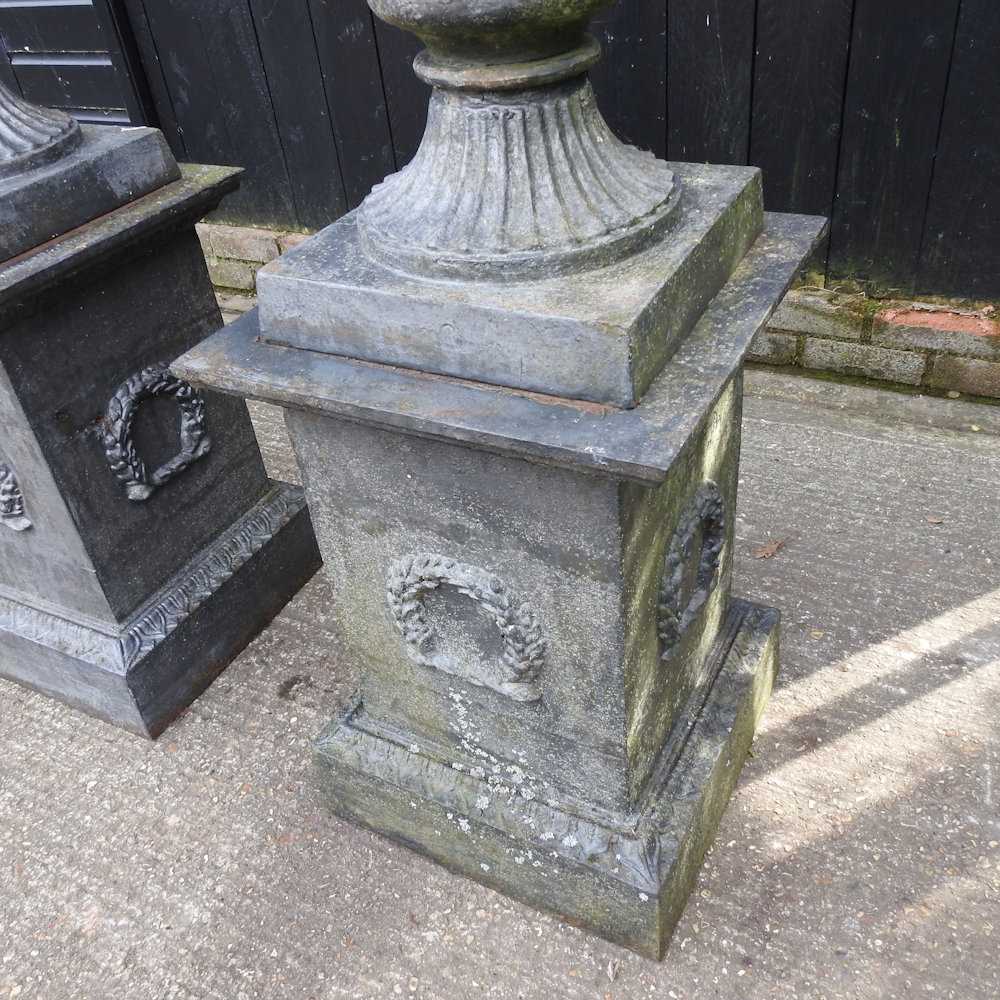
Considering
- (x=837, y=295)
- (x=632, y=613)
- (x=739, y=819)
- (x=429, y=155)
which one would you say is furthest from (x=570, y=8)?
(x=837, y=295)

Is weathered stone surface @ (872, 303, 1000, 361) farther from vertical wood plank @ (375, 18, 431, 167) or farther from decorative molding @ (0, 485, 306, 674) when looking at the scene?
decorative molding @ (0, 485, 306, 674)

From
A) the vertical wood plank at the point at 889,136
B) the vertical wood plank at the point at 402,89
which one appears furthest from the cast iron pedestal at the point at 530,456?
the vertical wood plank at the point at 402,89

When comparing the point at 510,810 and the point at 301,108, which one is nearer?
the point at 510,810

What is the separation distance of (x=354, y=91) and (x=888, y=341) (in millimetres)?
2219

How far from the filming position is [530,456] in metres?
1.23

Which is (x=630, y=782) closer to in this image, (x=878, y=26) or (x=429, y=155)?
(x=429, y=155)

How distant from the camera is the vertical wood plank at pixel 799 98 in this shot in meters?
2.84

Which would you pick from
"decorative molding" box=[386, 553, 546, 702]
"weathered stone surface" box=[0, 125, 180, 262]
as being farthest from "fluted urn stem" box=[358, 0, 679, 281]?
"weathered stone surface" box=[0, 125, 180, 262]

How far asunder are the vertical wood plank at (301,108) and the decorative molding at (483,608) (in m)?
Result: 2.73

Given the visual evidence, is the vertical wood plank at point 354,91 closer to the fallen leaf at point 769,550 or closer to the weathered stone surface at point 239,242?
the weathered stone surface at point 239,242

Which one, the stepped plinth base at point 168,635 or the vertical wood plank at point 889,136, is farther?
the vertical wood plank at point 889,136

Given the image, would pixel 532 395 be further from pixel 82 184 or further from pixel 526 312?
pixel 82 184

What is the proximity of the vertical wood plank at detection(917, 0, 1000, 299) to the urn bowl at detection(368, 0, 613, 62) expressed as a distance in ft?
6.45

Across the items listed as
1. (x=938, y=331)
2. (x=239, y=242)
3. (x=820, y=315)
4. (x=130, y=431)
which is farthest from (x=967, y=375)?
(x=239, y=242)
